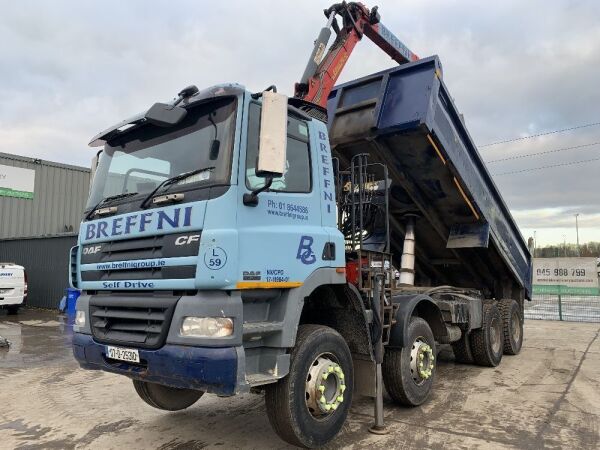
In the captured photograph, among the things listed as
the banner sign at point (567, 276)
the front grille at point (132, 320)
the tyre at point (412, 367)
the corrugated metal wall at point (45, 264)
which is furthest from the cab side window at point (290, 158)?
the corrugated metal wall at point (45, 264)

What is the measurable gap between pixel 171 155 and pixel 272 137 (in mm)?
999

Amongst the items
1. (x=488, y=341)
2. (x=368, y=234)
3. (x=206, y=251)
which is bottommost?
(x=488, y=341)

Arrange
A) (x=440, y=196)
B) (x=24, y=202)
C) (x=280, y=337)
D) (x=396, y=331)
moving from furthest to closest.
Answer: (x=24, y=202) → (x=440, y=196) → (x=396, y=331) → (x=280, y=337)

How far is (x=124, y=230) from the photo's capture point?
12.7 feet

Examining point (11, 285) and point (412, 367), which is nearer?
point (412, 367)

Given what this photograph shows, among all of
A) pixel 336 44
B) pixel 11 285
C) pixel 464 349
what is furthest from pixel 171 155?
pixel 11 285

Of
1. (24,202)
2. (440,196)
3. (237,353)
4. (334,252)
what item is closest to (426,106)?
(440,196)

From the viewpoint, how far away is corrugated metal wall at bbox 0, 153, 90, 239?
19234mm

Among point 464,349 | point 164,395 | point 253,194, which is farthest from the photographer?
point 464,349

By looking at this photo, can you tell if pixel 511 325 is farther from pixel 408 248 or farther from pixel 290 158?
pixel 290 158

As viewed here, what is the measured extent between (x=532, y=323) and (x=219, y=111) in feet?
43.2

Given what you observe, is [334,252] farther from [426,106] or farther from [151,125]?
[426,106]

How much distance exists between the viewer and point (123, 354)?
371 centimetres

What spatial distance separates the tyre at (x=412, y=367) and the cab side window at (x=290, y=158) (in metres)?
2.18
